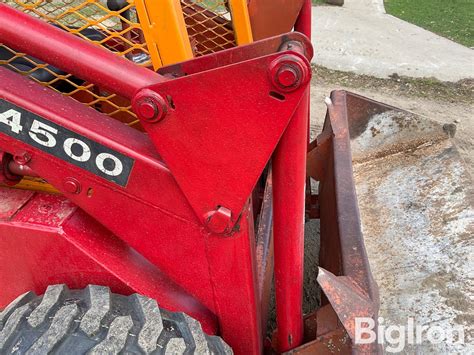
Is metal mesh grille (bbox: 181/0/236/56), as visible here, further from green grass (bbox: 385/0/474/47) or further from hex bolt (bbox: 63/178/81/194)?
green grass (bbox: 385/0/474/47)

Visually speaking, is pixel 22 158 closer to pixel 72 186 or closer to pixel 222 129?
pixel 72 186

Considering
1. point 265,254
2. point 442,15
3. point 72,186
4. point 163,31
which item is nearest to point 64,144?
point 72,186

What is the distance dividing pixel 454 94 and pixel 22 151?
4273mm

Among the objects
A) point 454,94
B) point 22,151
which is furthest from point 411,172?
point 454,94

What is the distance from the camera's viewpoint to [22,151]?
117cm

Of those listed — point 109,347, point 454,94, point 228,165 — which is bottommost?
point 454,94

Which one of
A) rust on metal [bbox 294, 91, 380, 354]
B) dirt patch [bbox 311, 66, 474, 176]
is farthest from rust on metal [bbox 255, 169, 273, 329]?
dirt patch [bbox 311, 66, 474, 176]

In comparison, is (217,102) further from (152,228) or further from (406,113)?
(406,113)

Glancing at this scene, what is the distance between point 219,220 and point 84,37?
0.62m

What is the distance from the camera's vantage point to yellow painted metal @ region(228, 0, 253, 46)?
1.89 meters

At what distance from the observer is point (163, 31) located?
3.88 feet

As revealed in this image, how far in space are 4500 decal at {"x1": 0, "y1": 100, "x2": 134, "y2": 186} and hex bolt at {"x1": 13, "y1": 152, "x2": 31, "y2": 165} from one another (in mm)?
32

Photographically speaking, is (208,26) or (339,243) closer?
(339,243)

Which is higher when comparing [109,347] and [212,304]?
[109,347]
